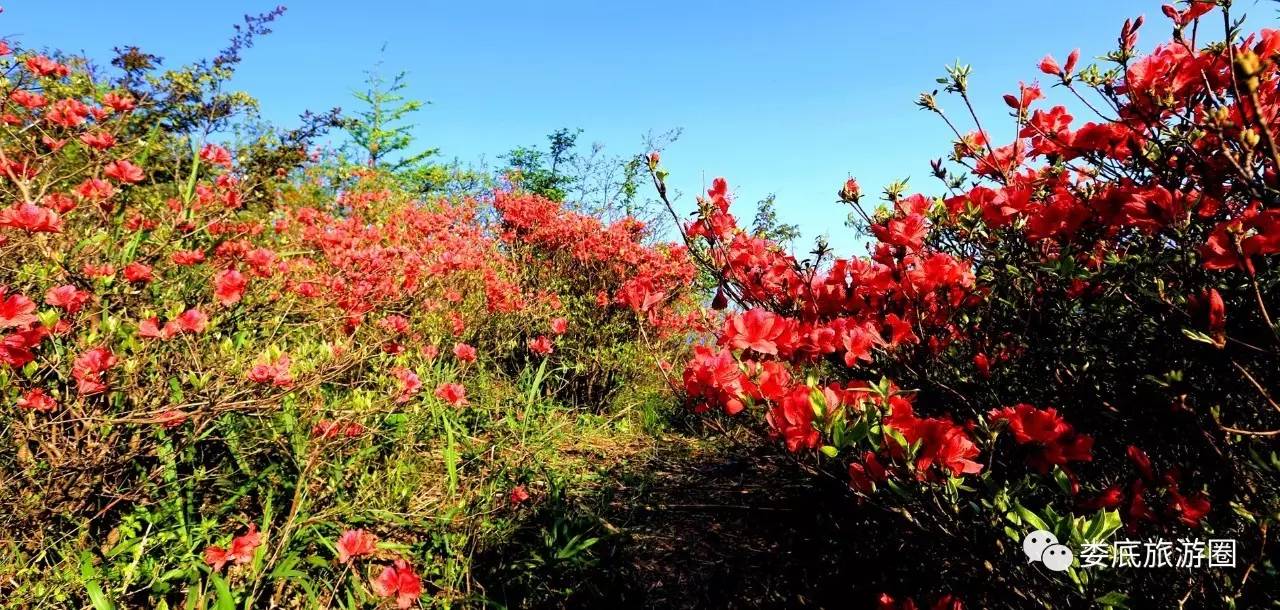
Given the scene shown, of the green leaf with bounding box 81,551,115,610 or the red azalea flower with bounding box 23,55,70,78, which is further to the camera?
the red azalea flower with bounding box 23,55,70,78

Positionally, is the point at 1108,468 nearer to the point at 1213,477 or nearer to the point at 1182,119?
the point at 1213,477

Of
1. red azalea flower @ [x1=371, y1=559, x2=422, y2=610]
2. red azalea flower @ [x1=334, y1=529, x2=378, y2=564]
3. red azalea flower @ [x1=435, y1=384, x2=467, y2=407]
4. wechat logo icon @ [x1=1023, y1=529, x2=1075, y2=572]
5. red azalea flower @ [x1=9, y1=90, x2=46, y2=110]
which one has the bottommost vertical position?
red azalea flower @ [x1=371, y1=559, x2=422, y2=610]

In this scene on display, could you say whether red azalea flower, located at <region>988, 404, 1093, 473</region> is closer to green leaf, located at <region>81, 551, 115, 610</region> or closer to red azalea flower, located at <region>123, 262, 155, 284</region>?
green leaf, located at <region>81, 551, 115, 610</region>

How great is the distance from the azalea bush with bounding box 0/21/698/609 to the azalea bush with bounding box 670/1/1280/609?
0.58 m

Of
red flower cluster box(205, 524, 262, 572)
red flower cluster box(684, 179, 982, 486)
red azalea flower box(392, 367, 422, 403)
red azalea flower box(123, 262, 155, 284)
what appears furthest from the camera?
red azalea flower box(392, 367, 422, 403)

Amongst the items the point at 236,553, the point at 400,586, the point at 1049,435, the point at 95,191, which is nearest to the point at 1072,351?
the point at 1049,435

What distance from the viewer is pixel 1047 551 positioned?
0.98 meters

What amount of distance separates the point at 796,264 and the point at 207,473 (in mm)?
2067

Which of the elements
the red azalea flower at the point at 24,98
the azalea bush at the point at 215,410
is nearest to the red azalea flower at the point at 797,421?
the azalea bush at the point at 215,410

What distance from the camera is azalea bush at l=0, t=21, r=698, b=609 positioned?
1.65 m

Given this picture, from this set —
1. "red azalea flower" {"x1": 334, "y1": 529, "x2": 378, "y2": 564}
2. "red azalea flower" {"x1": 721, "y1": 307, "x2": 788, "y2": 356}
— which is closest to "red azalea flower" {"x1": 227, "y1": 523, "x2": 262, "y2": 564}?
"red azalea flower" {"x1": 334, "y1": 529, "x2": 378, "y2": 564}

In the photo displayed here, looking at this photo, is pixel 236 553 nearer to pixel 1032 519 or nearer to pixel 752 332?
pixel 752 332

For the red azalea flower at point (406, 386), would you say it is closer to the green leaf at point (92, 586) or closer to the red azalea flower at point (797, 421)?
the green leaf at point (92, 586)

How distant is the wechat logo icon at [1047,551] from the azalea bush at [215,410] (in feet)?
2.97
